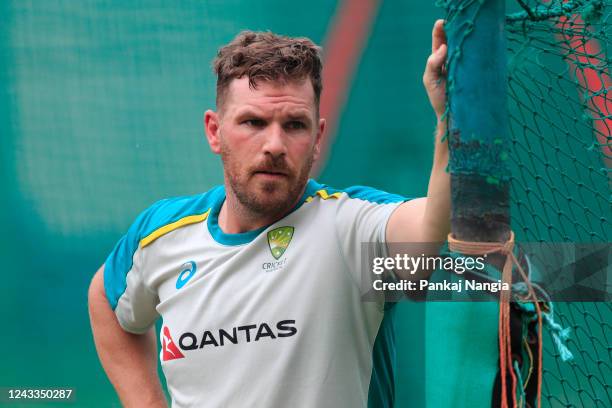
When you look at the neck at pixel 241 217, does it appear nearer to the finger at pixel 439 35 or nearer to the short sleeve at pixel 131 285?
the short sleeve at pixel 131 285

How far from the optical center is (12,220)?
3658mm

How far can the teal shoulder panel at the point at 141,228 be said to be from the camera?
7.61ft

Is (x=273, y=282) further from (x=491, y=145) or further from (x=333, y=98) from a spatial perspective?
(x=333, y=98)

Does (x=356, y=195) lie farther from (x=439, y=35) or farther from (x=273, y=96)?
(x=439, y=35)

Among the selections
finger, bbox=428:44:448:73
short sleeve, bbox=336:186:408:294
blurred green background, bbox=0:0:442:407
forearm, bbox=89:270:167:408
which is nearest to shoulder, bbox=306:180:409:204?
short sleeve, bbox=336:186:408:294

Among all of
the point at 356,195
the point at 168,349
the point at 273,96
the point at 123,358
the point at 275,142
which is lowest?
the point at 123,358

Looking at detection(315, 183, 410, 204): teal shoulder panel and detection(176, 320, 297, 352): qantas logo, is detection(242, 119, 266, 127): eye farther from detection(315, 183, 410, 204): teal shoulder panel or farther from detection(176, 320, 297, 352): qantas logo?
detection(176, 320, 297, 352): qantas logo

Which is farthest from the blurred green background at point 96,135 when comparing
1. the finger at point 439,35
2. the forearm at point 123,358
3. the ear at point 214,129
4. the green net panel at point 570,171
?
the finger at point 439,35

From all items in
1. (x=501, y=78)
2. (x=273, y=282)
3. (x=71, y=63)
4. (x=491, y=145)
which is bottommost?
(x=273, y=282)

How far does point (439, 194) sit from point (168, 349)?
2.88 ft

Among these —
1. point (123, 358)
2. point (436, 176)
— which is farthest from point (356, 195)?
point (123, 358)

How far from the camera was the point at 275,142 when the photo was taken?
1.97 m

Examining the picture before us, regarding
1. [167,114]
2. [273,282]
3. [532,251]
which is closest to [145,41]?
[167,114]

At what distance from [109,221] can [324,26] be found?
1.25 meters
